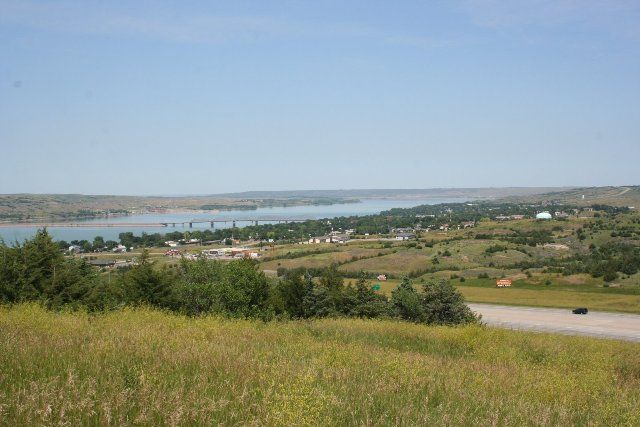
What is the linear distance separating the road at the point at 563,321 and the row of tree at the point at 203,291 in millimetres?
5665

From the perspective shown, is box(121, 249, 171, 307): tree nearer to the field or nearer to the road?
the field

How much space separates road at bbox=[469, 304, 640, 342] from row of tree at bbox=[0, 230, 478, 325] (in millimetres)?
5665

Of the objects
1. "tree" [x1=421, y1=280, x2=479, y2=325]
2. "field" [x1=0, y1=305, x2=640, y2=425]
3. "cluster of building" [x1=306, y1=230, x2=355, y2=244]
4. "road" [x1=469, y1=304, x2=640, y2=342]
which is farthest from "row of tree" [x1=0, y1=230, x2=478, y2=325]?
"cluster of building" [x1=306, y1=230, x2=355, y2=244]

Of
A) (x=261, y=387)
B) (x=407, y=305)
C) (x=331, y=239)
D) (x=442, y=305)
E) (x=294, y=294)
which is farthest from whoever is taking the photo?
(x=331, y=239)

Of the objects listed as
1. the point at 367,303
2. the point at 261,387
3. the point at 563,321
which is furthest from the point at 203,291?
the point at 563,321

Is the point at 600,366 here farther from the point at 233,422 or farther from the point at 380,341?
the point at 233,422

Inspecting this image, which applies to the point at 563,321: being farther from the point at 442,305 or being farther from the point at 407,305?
the point at 407,305

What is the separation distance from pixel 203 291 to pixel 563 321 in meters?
31.1

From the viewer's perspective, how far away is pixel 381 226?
175625 mm

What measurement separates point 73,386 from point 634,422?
5.69 m

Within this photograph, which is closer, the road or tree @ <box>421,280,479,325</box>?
tree @ <box>421,280,479,325</box>

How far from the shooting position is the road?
128 ft

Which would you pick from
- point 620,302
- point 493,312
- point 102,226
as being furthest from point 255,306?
point 102,226

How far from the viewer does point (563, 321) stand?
44875mm
